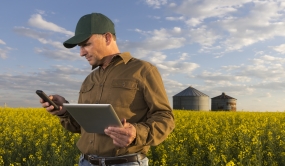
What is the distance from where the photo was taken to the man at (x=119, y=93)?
226 centimetres

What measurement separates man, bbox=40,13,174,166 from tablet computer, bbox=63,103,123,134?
153mm

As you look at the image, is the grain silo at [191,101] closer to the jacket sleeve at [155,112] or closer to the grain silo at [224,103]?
the grain silo at [224,103]

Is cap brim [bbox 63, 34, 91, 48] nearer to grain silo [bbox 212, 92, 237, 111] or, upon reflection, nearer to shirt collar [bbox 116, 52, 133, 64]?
shirt collar [bbox 116, 52, 133, 64]

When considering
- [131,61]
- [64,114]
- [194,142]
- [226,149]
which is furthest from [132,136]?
[194,142]

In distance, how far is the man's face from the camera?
7.75 feet

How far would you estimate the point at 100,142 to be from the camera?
2.32 m

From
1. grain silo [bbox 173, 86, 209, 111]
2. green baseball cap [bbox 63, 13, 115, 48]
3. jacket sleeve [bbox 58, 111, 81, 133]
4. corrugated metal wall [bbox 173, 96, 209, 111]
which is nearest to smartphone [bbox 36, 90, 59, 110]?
jacket sleeve [bbox 58, 111, 81, 133]

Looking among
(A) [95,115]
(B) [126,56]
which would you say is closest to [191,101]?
(B) [126,56]

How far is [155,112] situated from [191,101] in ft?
109

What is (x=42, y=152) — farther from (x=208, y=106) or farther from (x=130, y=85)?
(x=208, y=106)

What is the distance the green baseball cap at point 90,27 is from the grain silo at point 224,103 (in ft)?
114

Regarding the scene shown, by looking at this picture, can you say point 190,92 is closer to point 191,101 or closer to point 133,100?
point 191,101

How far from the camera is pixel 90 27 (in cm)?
240

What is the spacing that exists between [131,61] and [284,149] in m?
6.09
